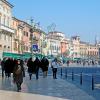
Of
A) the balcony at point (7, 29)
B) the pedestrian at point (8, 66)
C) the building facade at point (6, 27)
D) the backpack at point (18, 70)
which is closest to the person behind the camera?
the backpack at point (18, 70)

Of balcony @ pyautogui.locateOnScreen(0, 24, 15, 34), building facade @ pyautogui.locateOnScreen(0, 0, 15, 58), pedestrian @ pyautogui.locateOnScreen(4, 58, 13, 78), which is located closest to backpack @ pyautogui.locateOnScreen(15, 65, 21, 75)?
pedestrian @ pyautogui.locateOnScreen(4, 58, 13, 78)

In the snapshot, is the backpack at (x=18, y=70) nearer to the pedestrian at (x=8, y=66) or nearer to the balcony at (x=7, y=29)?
the pedestrian at (x=8, y=66)

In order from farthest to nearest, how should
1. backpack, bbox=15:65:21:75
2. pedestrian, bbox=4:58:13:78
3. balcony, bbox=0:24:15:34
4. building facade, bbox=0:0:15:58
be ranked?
balcony, bbox=0:24:15:34, building facade, bbox=0:0:15:58, pedestrian, bbox=4:58:13:78, backpack, bbox=15:65:21:75

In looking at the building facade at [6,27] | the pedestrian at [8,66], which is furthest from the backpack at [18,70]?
the building facade at [6,27]

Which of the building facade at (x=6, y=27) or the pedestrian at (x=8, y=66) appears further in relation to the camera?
the building facade at (x=6, y=27)

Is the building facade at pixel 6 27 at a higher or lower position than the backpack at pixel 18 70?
higher

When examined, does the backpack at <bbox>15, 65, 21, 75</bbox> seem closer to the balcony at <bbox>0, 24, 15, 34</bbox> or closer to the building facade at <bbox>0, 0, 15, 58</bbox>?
the building facade at <bbox>0, 0, 15, 58</bbox>

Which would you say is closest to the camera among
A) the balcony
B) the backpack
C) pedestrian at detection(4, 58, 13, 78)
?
the backpack

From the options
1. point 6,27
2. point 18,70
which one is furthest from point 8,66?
point 6,27

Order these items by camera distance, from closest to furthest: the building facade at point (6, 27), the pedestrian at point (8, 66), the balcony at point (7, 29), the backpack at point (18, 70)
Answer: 1. the backpack at point (18, 70)
2. the pedestrian at point (8, 66)
3. the building facade at point (6, 27)
4. the balcony at point (7, 29)

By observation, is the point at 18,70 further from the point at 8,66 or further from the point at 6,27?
the point at 6,27

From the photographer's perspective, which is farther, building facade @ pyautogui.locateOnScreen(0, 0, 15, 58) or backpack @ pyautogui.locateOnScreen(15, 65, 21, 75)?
building facade @ pyautogui.locateOnScreen(0, 0, 15, 58)

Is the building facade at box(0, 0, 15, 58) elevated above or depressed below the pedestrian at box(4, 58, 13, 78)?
above

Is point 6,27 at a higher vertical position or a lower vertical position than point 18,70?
higher
